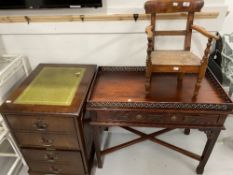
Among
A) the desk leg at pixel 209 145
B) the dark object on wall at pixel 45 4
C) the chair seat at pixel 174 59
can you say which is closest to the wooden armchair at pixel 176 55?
the chair seat at pixel 174 59

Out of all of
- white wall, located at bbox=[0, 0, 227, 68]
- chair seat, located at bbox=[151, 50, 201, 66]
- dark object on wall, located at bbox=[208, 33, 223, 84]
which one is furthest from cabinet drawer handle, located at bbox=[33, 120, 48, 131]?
dark object on wall, located at bbox=[208, 33, 223, 84]

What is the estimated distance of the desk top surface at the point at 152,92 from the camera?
115cm

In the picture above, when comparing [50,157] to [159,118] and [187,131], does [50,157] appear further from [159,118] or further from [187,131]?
[187,131]

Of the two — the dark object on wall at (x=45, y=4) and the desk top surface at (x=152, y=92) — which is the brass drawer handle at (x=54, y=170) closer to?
the desk top surface at (x=152, y=92)

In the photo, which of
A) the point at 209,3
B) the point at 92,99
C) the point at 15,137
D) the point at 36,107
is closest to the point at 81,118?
the point at 92,99

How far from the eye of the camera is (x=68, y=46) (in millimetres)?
1602

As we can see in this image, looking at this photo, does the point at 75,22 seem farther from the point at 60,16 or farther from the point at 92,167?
the point at 92,167

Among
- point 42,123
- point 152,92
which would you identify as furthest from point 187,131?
point 42,123

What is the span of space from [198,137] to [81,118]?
3.90ft

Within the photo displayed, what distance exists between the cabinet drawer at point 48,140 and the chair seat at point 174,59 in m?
0.70

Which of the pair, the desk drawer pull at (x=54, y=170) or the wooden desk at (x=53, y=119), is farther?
the desk drawer pull at (x=54, y=170)

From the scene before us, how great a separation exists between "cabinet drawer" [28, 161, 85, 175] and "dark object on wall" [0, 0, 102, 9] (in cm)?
108

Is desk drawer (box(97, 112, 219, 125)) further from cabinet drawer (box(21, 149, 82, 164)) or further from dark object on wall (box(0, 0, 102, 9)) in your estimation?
dark object on wall (box(0, 0, 102, 9))

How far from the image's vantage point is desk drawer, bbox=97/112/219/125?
1.17 m
